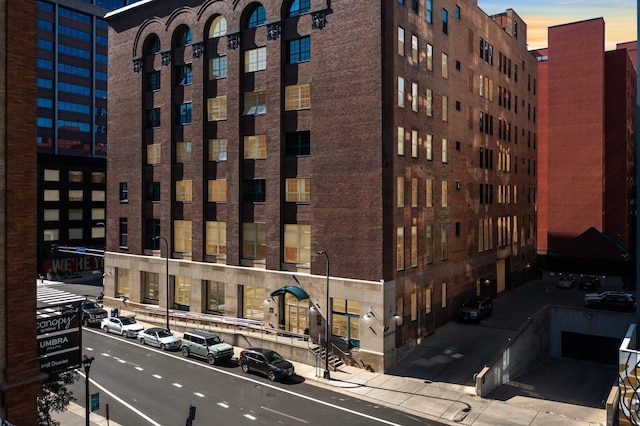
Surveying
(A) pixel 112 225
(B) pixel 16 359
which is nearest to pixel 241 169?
(A) pixel 112 225

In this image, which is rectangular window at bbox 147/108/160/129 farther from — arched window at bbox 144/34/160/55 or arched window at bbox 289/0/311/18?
arched window at bbox 289/0/311/18

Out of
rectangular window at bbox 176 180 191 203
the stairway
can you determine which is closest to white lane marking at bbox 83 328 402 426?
the stairway

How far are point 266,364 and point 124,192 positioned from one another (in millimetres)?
29298

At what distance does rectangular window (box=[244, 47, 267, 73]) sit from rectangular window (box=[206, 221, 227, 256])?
13.6 meters

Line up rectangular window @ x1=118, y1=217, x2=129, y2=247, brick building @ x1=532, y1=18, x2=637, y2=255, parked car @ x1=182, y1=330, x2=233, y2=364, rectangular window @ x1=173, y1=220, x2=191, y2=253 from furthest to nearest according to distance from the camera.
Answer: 1. brick building @ x1=532, y1=18, x2=637, y2=255
2. rectangular window @ x1=118, y1=217, x2=129, y2=247
3. rectangular window @ x1=173, y1=220, x2=191, y2=253
4. parked car @ x1=182, y1=330, x2=233, y2=364

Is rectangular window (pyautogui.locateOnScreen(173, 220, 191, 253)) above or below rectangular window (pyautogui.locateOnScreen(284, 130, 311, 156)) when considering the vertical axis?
below

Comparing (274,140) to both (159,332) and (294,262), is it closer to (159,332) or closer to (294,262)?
(294,262)

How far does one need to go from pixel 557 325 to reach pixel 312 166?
1143 inches

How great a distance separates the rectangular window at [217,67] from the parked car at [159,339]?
2253 cm

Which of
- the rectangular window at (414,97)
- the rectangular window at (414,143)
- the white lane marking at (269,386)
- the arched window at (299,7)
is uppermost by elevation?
the arched window at (299,7)

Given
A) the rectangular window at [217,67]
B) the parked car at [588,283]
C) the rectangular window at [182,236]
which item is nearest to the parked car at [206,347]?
the rectangular window at [182,236]

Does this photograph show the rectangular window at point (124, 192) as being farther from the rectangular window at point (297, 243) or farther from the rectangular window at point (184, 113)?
the rectangular window at point (297, 243)

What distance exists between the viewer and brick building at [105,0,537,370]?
120ft

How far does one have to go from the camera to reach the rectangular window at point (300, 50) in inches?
1570
